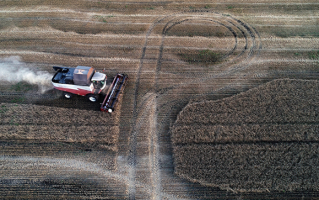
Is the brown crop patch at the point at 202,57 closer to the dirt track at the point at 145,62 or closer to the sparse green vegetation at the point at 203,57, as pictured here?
the sparse green vegetation at the point at 203,57

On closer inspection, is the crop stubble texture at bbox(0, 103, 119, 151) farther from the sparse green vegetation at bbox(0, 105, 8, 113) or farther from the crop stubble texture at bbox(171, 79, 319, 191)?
the crop stubble texture at bbox(171, 79, 319, 191)

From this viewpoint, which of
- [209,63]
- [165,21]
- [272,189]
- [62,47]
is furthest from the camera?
[165,21]

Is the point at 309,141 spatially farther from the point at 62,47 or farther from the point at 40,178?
the point at 62,47

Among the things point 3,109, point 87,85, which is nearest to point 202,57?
point 87,85

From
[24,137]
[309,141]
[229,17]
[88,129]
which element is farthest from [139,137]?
[229,17]

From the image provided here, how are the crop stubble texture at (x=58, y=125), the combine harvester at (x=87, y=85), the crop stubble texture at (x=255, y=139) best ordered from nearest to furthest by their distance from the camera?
the crop stubble texture at (x=255, y=139)
the crop stubble texture at (x=58, y=125)
the combine harvester at (x=87, y=85)

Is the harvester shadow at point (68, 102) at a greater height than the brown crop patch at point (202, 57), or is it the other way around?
the brown crop patch at point (202, 57)

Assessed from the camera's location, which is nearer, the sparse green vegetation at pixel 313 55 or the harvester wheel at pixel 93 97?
the harvester wheel at pixel 93 97

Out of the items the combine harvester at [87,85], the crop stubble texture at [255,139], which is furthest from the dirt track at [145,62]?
the combine harvester at [87,85]
